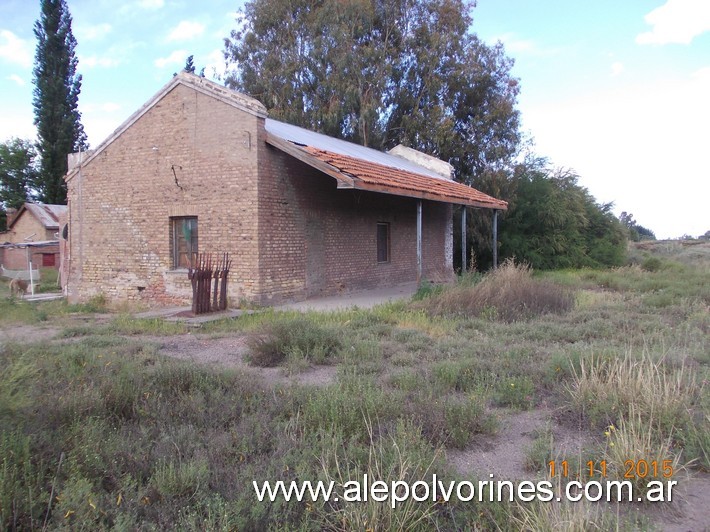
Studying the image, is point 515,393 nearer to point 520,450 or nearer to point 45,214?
point 520,450

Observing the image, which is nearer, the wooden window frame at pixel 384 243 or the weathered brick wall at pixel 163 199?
the weathered brick wall at pixel 163 199

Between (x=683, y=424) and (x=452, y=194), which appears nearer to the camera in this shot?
(x=683, y=424)

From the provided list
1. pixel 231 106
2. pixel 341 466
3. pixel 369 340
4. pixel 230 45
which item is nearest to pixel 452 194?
pixel 231 106

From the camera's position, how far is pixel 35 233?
33812mm

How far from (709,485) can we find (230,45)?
97.1ft

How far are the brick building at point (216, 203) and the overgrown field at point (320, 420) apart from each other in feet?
15.1

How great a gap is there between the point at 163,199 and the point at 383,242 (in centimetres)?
682

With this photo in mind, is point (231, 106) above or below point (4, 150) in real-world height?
below

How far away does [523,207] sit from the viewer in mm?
24000

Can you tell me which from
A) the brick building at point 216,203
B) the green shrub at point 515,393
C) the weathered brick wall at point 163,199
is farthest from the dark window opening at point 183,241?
the green shrub at point 515,393

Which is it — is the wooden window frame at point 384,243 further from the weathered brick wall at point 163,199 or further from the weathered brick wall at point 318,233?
the weathered brick wall at point 163,199

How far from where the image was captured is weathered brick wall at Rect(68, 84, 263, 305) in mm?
11891

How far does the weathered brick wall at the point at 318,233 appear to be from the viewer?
12.0 m

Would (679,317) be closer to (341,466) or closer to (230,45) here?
(341,466)
